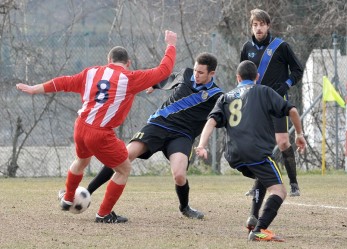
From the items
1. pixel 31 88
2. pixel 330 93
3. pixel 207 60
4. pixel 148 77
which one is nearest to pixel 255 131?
pixel 148 77

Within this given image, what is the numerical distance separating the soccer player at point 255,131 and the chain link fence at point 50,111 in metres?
8.87

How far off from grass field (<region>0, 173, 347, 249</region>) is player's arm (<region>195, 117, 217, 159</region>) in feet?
2.15

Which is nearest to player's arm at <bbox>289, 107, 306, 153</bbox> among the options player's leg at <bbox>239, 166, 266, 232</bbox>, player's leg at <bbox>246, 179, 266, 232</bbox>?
player's leg at <bbox>239, 166, 266, 232</bbox>

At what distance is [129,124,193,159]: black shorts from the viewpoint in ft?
29.1

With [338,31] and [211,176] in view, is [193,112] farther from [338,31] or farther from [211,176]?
[338,31]

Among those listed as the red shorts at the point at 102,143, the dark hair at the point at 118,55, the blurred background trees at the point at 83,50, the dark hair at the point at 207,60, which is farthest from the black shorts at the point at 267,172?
the blurred background trees at the point at 83,50

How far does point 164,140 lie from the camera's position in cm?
893

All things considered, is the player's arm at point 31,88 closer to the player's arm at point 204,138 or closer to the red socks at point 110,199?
the red socks at point 110,199

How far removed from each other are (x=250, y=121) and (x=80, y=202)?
1.97m

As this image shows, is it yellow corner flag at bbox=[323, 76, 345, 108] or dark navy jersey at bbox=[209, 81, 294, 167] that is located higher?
dark navy jersey at bbox=[209, 81, 294, 167]

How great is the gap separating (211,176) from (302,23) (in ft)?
13.0

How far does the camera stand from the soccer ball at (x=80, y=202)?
8.40m

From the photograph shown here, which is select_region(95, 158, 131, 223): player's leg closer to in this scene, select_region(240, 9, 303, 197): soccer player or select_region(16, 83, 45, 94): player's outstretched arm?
select_region(16, 83, 45, 94): player's outstretched arm

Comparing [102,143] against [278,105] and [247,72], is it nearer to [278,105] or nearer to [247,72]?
[247,72]
